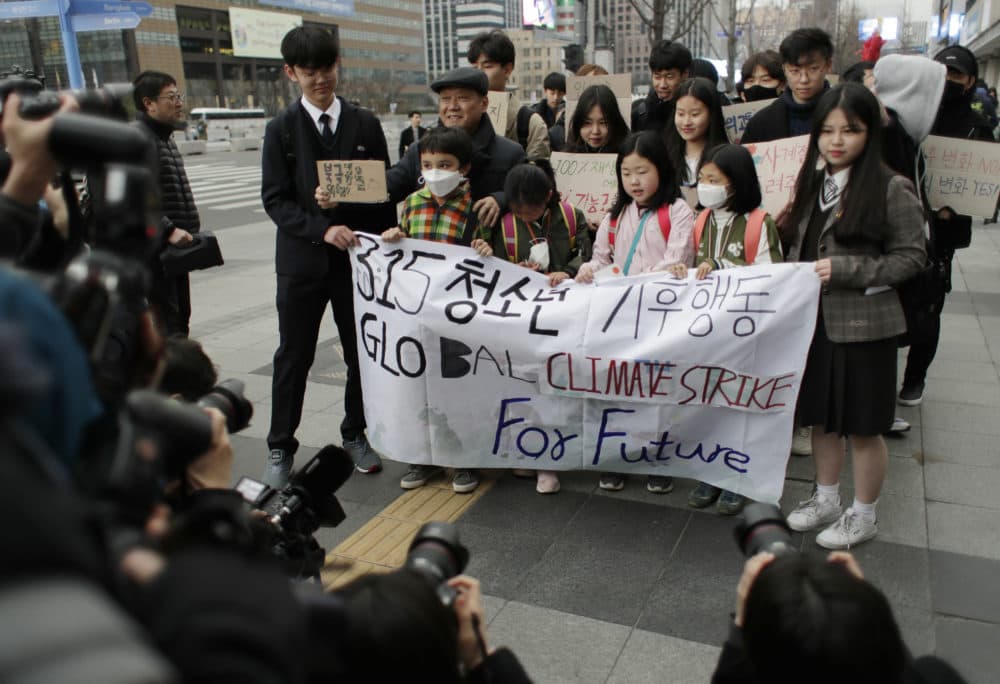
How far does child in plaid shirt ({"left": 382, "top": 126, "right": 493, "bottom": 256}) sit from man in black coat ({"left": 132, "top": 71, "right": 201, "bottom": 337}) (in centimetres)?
164

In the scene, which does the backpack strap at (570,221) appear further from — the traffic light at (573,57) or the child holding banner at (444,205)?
the traffic light at (573,57)

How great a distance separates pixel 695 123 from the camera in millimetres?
4012

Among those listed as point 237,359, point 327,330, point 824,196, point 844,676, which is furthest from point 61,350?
point 327,330

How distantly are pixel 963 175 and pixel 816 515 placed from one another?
74.5 inches

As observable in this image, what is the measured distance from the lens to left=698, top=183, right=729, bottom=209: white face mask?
335cm

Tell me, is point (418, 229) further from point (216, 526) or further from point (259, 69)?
point (259, 69)

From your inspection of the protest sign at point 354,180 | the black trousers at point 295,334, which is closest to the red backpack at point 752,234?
the protest sign at point 354,180

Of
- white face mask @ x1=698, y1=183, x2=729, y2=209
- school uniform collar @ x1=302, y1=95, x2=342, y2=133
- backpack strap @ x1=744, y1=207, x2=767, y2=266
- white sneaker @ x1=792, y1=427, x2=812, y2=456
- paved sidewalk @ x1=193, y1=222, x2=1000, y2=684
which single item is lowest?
white sneaker @ x1=792, y1=427, x2=812, y2=456

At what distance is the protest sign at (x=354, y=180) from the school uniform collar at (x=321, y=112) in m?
0.24

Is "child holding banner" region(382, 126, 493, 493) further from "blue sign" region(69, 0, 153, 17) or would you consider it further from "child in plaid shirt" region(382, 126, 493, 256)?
"blue sign" region(69, 0, 153, 17)

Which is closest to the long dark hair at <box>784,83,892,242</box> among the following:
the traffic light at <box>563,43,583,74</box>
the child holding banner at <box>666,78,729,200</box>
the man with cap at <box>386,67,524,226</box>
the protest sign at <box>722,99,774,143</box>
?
the child holding banner at <box>666,78,729,200</box>

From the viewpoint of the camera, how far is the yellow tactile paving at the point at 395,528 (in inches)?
126

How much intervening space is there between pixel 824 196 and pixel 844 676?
2.37 meters

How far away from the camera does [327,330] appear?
22.4 ft
